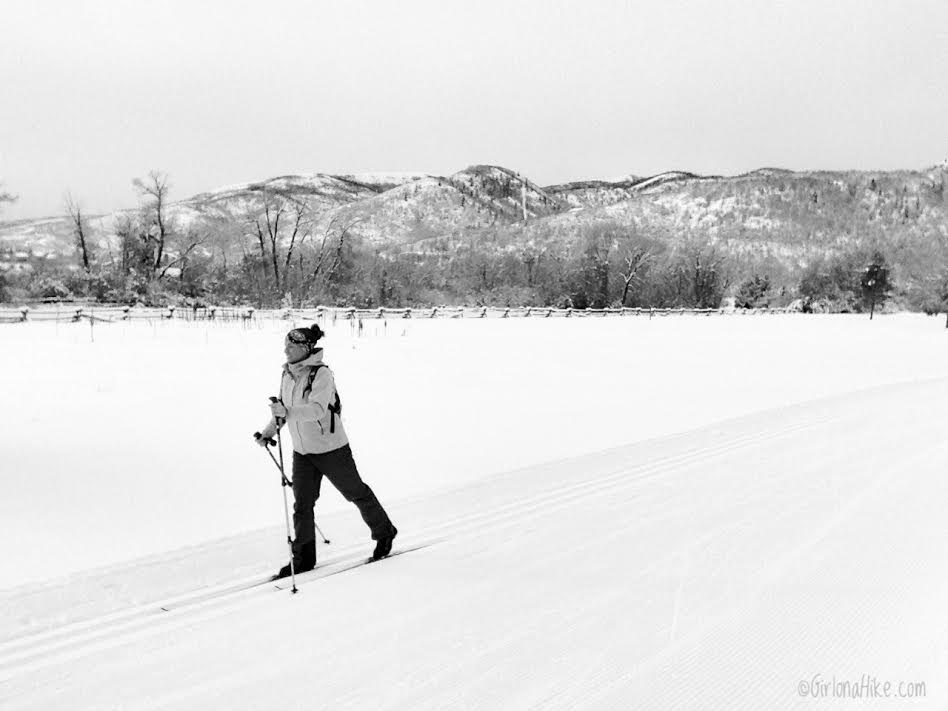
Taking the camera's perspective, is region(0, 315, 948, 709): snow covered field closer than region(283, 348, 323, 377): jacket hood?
Yes

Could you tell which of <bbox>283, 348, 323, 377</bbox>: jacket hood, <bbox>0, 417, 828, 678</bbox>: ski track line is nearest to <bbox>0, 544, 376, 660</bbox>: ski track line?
<bbox>0, 417, 828, 678</bbox>: ski track line

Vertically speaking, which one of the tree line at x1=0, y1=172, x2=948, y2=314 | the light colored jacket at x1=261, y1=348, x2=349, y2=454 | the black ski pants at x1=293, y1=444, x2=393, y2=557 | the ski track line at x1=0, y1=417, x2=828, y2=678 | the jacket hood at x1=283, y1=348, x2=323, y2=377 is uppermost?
the tree line at x1=0, y1=172, x2=948, y2=314

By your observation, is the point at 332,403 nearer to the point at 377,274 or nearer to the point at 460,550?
the point at 460,550

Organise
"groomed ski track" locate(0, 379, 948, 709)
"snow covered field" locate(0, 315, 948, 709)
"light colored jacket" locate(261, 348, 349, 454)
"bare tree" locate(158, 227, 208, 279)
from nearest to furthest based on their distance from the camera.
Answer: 1. "groomed ski track" locate(0, 379, 948, 709)
2. "snow covered field" locate(0, 315, 948, 709)
3. "light colored jacket" locate(261, 348, 349, 454)
4. "bare tree" locate(158, 227, 208, 279)

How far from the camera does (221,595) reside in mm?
4941

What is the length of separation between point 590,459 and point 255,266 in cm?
5901

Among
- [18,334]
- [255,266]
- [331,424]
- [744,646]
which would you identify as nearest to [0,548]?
[331,424]

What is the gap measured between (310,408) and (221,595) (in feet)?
5.11

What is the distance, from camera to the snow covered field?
145 inches

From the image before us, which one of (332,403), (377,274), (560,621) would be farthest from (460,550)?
(377,274)

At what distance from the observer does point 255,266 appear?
63.8 metres

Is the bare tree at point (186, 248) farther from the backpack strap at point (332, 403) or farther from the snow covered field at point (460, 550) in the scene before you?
the backpack strap at point (332, 403)

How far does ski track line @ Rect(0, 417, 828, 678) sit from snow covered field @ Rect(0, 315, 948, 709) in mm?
33

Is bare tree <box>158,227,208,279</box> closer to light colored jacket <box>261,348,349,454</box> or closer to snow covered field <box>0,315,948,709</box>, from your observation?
snow covered field <box>0,315,948,709</box>
